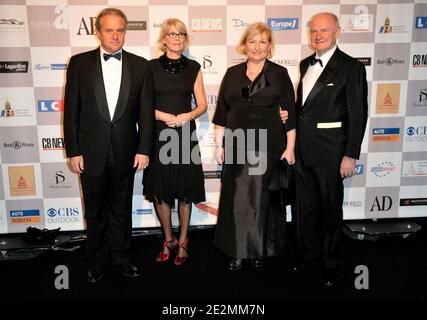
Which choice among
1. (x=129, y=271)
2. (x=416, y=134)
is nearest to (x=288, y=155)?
(x=129, y=271)

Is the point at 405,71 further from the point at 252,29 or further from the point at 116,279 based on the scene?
the point at 116,279

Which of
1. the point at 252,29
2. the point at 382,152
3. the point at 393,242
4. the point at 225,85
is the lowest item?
the point at 393,242

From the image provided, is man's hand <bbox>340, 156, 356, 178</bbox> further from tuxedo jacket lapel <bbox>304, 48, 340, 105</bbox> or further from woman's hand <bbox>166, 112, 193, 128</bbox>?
woman's hand <bbox>166, 112, 193, 128</bbox>

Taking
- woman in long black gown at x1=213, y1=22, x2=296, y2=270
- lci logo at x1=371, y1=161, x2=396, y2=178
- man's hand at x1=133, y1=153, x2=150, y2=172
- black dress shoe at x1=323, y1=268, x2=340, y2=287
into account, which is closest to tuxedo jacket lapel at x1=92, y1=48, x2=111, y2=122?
man's hand at x1=133, y1=153, x2=150, y2=172

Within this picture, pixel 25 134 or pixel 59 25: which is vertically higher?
pixel 59 25

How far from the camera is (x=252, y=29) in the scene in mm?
2492

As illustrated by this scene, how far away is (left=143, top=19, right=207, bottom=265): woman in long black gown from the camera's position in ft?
9.03

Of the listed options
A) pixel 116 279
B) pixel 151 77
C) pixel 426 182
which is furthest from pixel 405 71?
pixel 116 279

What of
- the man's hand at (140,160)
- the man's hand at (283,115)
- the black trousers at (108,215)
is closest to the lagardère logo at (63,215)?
the black trousers at (108,215)

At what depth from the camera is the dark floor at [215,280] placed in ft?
8.27

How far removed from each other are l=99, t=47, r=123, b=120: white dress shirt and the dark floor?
1.11 meters

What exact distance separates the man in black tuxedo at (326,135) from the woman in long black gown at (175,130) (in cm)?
73

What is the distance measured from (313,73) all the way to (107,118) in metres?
1.33

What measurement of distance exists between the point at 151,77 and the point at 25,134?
1497mm
